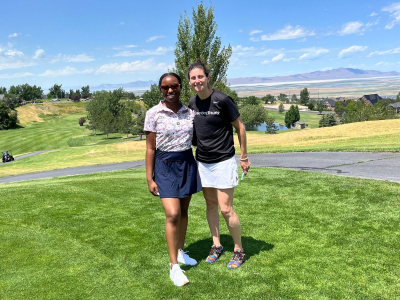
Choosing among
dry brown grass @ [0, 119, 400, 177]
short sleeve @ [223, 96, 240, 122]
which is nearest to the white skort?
short sleeve @ [223, 96, 240, 122]

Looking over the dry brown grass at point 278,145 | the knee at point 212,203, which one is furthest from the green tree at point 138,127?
the knee at point 212,203

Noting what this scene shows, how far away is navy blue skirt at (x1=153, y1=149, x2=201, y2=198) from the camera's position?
12.2 feet

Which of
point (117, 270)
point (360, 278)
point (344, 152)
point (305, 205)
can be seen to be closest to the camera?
point (360, 278)

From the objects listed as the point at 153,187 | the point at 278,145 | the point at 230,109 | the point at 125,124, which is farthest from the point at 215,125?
the point at 125,124

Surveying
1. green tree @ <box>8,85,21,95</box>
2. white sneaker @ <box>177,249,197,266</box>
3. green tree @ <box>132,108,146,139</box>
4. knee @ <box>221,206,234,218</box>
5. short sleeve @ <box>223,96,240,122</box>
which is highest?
green tree @ <box>8,85,21,95</box>

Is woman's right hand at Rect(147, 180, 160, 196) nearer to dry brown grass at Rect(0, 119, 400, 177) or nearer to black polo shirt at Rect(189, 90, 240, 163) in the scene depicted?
black polo shirt at Rect(189, 90, 240, 163)

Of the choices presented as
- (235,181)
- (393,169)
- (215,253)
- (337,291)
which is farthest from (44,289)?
(393,169)

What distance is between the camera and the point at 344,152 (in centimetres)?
1609

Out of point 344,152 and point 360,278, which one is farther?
point 344,152

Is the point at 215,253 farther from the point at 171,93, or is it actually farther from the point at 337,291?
the point at 171,93

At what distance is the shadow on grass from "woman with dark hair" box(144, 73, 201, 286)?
77 centimetres

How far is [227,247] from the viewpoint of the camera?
4703 mm

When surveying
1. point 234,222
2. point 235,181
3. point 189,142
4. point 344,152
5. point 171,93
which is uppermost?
point 171,93

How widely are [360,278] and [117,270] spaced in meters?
2.94
